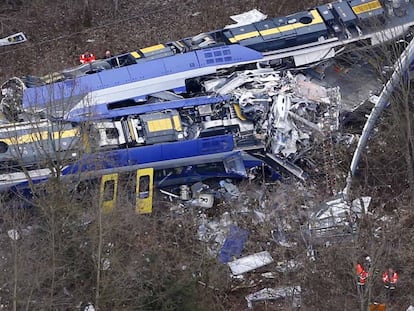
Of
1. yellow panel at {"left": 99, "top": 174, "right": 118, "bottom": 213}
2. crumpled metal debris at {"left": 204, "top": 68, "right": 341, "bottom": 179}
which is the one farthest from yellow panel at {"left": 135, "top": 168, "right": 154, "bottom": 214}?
crumpled metal debris at {"left": 204, "top": 68, "right": 341, "bottom": 179}

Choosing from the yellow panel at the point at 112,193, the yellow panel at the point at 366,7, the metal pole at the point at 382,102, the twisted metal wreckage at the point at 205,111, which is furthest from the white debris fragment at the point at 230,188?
the yellow panel at the point at 366,7

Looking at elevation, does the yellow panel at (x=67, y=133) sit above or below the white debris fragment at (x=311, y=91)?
above

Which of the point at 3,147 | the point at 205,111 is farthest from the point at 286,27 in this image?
the point at 3,147

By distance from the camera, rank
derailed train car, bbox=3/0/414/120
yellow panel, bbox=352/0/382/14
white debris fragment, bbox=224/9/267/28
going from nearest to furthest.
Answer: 1. derailed train car, bbox=3/0/414/120
2. yellow panel, bbox=352/0/382/14
3. white debris fragment, bbox=224/9/267/28

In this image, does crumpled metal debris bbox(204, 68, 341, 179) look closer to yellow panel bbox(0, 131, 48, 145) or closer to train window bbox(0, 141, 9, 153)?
yellow panel bbox(0, 131, 48, 145)

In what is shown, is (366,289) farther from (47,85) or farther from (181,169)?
(47,85)

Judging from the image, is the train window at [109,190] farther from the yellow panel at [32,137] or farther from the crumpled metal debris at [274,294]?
the crumpled metal debris at [274,294]

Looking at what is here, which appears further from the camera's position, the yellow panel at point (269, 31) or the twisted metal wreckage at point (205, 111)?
the yellow panel at point (269, 31)

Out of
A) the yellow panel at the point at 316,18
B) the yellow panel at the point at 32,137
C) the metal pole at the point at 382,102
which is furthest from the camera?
the yellow panel at the point at 316,18
